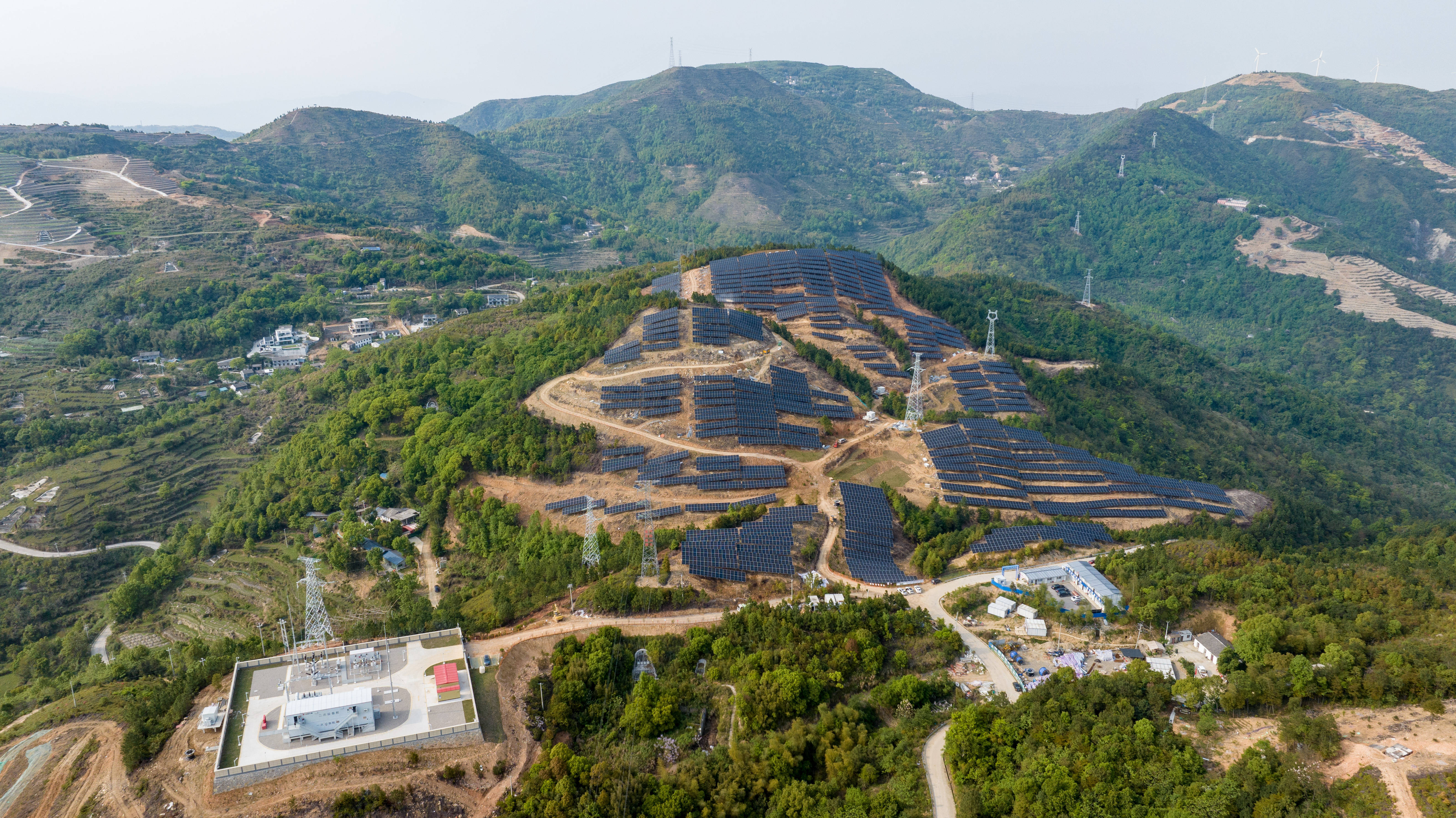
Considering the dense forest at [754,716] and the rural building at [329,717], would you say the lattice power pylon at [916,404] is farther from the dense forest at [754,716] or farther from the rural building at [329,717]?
the rural building at [329,717]

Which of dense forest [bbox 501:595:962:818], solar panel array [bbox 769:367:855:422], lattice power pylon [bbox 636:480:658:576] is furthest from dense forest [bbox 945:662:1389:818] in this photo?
solar panel array [bbox 769:367:855:422]

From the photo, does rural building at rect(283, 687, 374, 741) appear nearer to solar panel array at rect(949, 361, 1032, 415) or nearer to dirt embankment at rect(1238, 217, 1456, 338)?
solar panel array at rect(949, 361, 1032, 415)

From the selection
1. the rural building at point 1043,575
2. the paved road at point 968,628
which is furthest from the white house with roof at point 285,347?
the rural building at point 1043,575

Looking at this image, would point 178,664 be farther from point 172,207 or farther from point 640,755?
point 172,207

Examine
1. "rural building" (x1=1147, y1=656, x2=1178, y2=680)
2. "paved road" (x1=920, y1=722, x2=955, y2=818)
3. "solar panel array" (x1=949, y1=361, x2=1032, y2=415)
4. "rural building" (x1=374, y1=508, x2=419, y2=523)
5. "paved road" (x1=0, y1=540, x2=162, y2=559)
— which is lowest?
"paved road" (x1=0, y1=540, x2=162, y2=559)

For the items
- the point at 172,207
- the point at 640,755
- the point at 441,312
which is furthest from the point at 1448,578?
the point at 172,207
